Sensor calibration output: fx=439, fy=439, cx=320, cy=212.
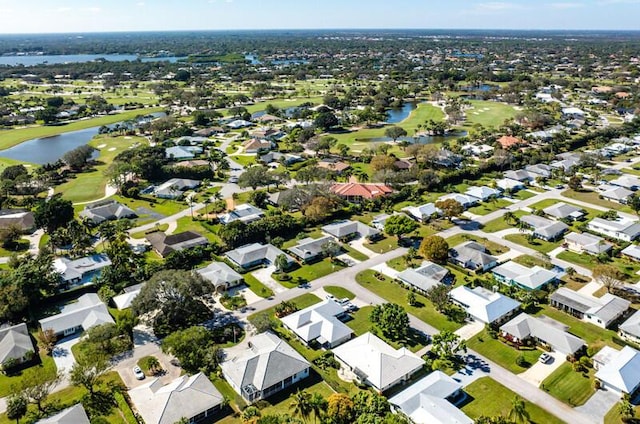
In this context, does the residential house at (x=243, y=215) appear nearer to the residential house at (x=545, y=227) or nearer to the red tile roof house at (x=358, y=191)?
the red tile roof house at (x=358, y=191)

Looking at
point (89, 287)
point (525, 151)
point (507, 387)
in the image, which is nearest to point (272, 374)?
point (507, 387)

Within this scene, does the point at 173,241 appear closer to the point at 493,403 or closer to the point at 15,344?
the point at 15,344

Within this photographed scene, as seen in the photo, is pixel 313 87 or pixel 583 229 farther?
pixel 313 87

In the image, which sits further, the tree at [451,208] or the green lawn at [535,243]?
the tree at [451,208]

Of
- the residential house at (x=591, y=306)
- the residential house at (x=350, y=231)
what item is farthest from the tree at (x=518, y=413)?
the residential house at (x=350, y=231)

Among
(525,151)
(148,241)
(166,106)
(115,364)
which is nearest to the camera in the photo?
(115,364)

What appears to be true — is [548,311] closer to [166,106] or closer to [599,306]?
[599,306]

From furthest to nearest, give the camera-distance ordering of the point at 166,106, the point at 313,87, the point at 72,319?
the point at 313,87 → the point at 166,106 → the point at 72,319

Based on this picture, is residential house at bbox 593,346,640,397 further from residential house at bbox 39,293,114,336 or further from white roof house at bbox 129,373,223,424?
residential house at bbox 39,293,114,336
